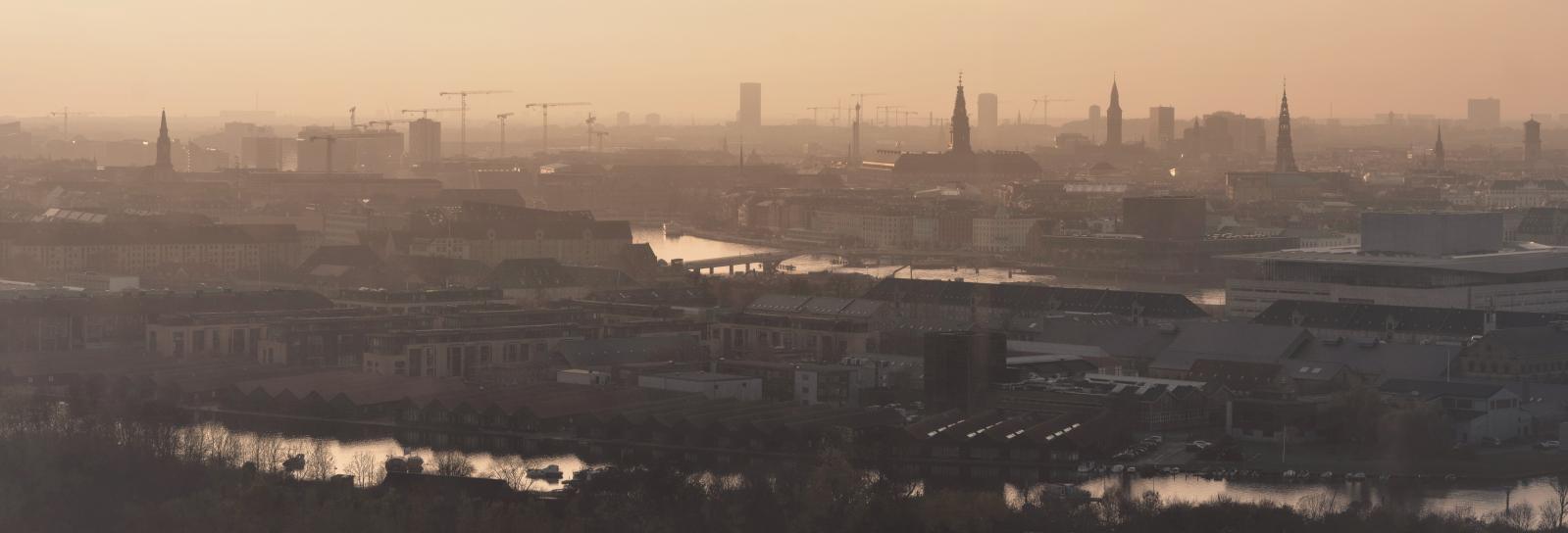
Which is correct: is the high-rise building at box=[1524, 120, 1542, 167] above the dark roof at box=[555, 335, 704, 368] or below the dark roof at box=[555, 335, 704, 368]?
above

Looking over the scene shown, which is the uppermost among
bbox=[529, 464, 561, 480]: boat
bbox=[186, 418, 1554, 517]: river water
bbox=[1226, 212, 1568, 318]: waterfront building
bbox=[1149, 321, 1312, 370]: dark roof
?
bbox=[1226, 212, 1568, 318]: waterfront building

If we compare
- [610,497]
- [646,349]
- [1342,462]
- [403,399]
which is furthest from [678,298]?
[610,497]

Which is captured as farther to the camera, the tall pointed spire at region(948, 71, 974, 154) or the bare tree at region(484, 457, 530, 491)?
the tall pointed spire at region(948, 71, 974, 154)

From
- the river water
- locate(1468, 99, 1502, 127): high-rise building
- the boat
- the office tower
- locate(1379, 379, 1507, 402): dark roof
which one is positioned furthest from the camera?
locate(1468, 99, 1502, 127): high-rise building

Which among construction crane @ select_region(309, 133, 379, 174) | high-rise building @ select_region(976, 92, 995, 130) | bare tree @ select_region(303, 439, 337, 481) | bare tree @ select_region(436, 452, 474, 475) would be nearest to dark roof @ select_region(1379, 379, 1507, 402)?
bare tree @ select_region(436, 452, 474, 475)

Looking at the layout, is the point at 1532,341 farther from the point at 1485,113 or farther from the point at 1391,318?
the point at 1485,113

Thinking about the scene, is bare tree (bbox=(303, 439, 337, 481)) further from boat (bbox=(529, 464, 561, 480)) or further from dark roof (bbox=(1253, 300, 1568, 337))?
dark roof (bbox=(1253, 300, 1568, 337))

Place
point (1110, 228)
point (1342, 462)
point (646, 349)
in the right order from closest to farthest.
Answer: point (1342, 462) < point (646, 349) < point (1110, 228)

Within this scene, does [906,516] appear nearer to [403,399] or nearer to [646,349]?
[403,399]
